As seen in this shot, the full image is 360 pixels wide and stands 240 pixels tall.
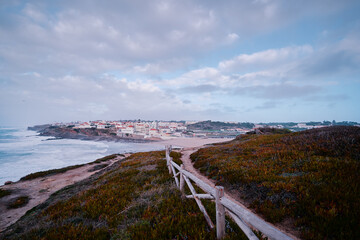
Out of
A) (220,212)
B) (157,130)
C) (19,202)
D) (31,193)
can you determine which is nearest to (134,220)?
(220,212)

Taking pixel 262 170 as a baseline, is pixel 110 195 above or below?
below

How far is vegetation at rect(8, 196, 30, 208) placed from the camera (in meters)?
→ 11.5

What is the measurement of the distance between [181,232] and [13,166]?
40.9m

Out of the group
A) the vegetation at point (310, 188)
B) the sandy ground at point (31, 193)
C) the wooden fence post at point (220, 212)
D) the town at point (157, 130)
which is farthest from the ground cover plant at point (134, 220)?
the town at point (157, 130)

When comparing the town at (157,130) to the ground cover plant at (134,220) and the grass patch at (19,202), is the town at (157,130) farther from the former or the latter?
the ground cover plant at (134,220)

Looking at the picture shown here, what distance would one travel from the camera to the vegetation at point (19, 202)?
11492 mm

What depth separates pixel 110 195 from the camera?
7285 millimetres

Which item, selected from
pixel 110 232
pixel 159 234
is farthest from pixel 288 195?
pixel 110 232

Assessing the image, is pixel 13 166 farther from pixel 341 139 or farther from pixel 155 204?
pixel 341 139

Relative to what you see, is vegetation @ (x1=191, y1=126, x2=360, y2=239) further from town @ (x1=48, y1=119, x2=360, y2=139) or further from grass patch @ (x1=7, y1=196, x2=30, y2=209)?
town @ (x1=48, y1=119, x2=360, y2=139)

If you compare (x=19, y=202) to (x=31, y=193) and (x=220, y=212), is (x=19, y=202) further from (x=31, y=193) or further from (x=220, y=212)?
(x=220, y=212)

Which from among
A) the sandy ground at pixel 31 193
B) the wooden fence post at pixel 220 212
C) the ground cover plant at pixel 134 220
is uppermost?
the wooden fence post at pixel 220 212

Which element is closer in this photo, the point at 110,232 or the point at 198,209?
the point at 110,232

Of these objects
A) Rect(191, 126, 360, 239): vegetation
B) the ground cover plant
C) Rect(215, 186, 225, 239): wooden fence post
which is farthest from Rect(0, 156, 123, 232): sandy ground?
Rect(191, 126, 360, 239): vegetation
